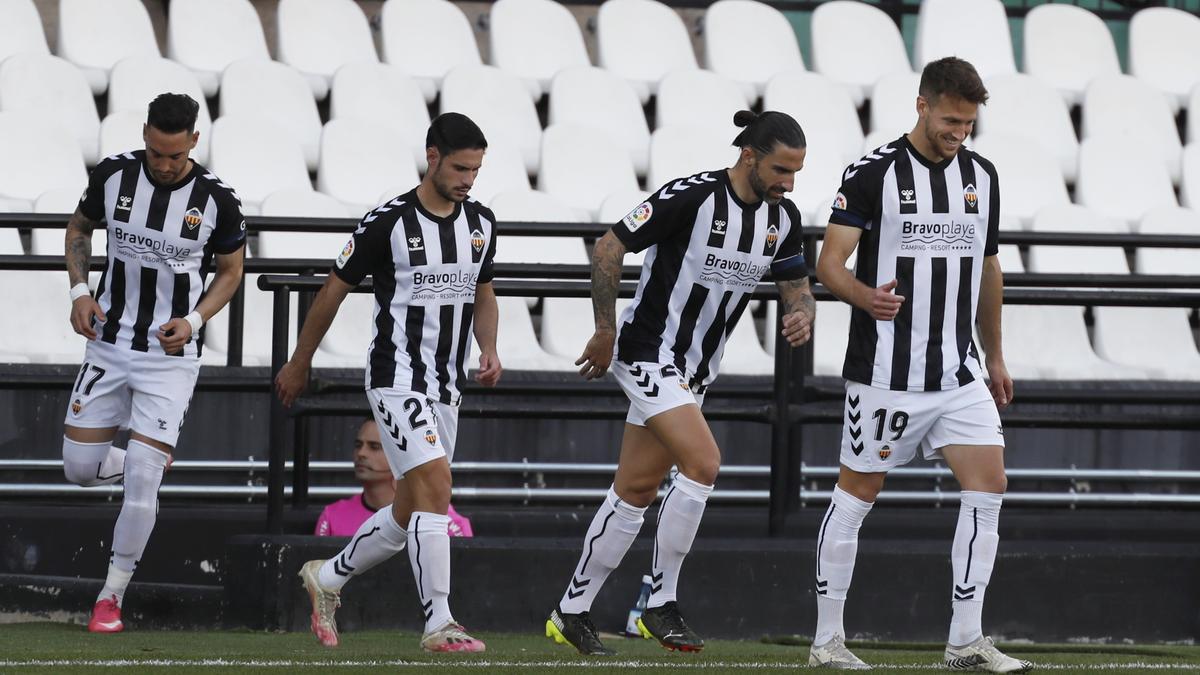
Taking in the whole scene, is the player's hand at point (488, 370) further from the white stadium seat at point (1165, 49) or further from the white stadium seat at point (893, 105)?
the white stadium seat at point (1165, 49)

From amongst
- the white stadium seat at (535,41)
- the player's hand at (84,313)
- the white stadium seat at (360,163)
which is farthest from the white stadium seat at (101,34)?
the player's hand at (84,313)

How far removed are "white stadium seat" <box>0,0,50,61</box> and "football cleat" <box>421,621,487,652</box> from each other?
5.60 metres

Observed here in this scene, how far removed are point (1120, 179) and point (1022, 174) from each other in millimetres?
671

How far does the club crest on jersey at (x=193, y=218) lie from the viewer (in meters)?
6.46

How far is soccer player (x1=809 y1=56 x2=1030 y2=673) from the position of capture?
5.11 meters

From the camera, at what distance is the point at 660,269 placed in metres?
5.66

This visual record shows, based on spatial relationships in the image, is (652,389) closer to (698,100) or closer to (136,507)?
(136,507)

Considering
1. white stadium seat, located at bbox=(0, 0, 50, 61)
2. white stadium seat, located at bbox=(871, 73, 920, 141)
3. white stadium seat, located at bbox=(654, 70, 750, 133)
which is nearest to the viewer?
white stadium seat, located at bbox=(0, 0, 50, 61)

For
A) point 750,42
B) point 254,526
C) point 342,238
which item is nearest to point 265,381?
point 254,526

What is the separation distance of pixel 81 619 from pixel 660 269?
2.73m

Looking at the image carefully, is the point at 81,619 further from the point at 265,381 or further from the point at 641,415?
the point at 641,415

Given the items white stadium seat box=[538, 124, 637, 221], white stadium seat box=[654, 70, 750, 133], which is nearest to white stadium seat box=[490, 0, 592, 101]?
white stadium seat box=[654, 70, 750, 133]

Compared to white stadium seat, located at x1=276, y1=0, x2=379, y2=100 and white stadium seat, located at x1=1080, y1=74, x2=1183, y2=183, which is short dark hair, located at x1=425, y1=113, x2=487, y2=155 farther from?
white stadium seat, located at x1=1080, y1=74, x2=1183, y2=183

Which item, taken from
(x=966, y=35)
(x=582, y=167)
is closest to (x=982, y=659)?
(x=582, y=167)
